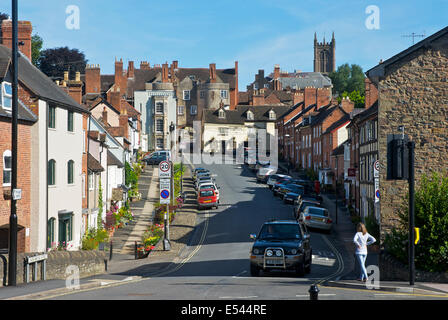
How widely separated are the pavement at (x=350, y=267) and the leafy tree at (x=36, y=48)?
156 feet

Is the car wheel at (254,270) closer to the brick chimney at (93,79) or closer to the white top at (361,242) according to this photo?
the white top at (361,242)

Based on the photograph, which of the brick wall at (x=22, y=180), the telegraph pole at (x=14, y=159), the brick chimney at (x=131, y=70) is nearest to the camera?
the telegraph pole at (x=14, y=159)

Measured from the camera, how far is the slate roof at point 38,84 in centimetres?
2739

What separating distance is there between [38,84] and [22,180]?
5.54m

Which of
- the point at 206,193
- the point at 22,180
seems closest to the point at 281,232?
the point at 22,180

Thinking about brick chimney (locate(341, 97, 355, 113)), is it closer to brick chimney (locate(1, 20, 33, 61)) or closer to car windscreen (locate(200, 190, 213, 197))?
car windscreen (locate(200, 190, 213, 197))

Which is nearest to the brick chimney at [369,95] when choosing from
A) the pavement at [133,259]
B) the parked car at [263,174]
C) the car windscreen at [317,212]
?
the car windscreen at [317,212]

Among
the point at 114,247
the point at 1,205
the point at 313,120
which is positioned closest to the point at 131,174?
the point at 114,247

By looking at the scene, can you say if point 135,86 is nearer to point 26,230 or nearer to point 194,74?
point 194,74

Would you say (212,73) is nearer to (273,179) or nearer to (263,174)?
(263,174)

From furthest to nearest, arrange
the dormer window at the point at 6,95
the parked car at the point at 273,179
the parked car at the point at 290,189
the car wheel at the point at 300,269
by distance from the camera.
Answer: the parked car at the point at 273,179 < the parked car at the point at 290,189 < the dormer window at the point at 6,95 < the car wheel at the point at 300,269

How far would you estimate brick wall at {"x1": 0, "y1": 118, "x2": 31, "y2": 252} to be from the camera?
24594mm

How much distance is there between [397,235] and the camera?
18.8 m

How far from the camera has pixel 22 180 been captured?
1036 inches
